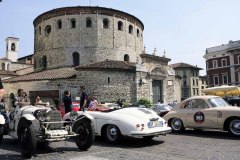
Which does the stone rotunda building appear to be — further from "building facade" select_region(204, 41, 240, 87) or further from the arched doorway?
"building facade" select_region(204, 41, 240, 87)

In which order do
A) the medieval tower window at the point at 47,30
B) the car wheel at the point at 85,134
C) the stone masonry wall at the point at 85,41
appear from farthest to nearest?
the medieval tower window at the point at 47,30, the stone masonry wall at the point at 85,41, the car wheel at the point at 85,134

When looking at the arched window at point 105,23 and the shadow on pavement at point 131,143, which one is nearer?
the shadow on pavement at point 131,143

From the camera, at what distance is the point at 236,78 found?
46.3 meters

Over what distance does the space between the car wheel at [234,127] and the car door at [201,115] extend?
49 centimetres

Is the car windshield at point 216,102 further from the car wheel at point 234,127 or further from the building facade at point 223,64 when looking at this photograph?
the building facade at point 223,64

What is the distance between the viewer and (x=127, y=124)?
762cm

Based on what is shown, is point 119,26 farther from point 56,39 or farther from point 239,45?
point 239,45

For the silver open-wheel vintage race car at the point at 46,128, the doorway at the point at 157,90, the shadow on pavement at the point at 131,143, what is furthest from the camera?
the doorway at the point at 157,90

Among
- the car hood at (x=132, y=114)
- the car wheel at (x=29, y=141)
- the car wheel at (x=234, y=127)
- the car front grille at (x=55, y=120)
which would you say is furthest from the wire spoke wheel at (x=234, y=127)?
the car wheel at (x=29, y=141)

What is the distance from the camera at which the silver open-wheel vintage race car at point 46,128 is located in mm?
6039

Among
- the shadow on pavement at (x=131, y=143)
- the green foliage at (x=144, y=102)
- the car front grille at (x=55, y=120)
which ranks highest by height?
the green foliage at (x=144, y=102)

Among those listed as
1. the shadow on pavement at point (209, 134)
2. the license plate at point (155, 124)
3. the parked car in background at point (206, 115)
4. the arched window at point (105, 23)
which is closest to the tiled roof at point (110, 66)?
the arched window at point (105, 23)

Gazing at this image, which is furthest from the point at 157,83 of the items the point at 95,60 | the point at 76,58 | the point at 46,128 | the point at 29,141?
A: the point at 29,141

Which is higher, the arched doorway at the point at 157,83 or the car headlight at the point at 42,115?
the arched doorway at the point at 157,83
